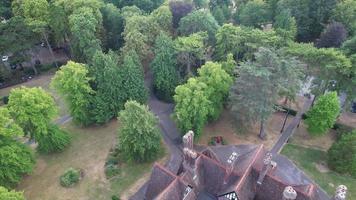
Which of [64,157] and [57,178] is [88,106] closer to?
[64,157]

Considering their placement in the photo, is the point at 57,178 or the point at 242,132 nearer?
the point at 57,178

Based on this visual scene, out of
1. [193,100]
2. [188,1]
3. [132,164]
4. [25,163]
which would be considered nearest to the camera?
[25,163]

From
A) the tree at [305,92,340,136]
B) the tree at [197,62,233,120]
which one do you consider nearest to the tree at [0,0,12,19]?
the tree at [197,62,233,120]

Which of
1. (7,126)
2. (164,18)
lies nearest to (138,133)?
(7,126)

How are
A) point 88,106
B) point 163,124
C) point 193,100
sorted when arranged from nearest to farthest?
1. point 193,100
2. point 88,106
3. point 163,124

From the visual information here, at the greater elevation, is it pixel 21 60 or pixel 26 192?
pixel 21 60

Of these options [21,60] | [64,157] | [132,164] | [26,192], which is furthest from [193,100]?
[21,60]

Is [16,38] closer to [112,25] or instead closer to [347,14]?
[112,25]

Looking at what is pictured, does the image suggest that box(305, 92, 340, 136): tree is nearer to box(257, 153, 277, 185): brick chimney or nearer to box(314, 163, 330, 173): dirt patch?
box(314, 163, 330, 173): dirt patch
